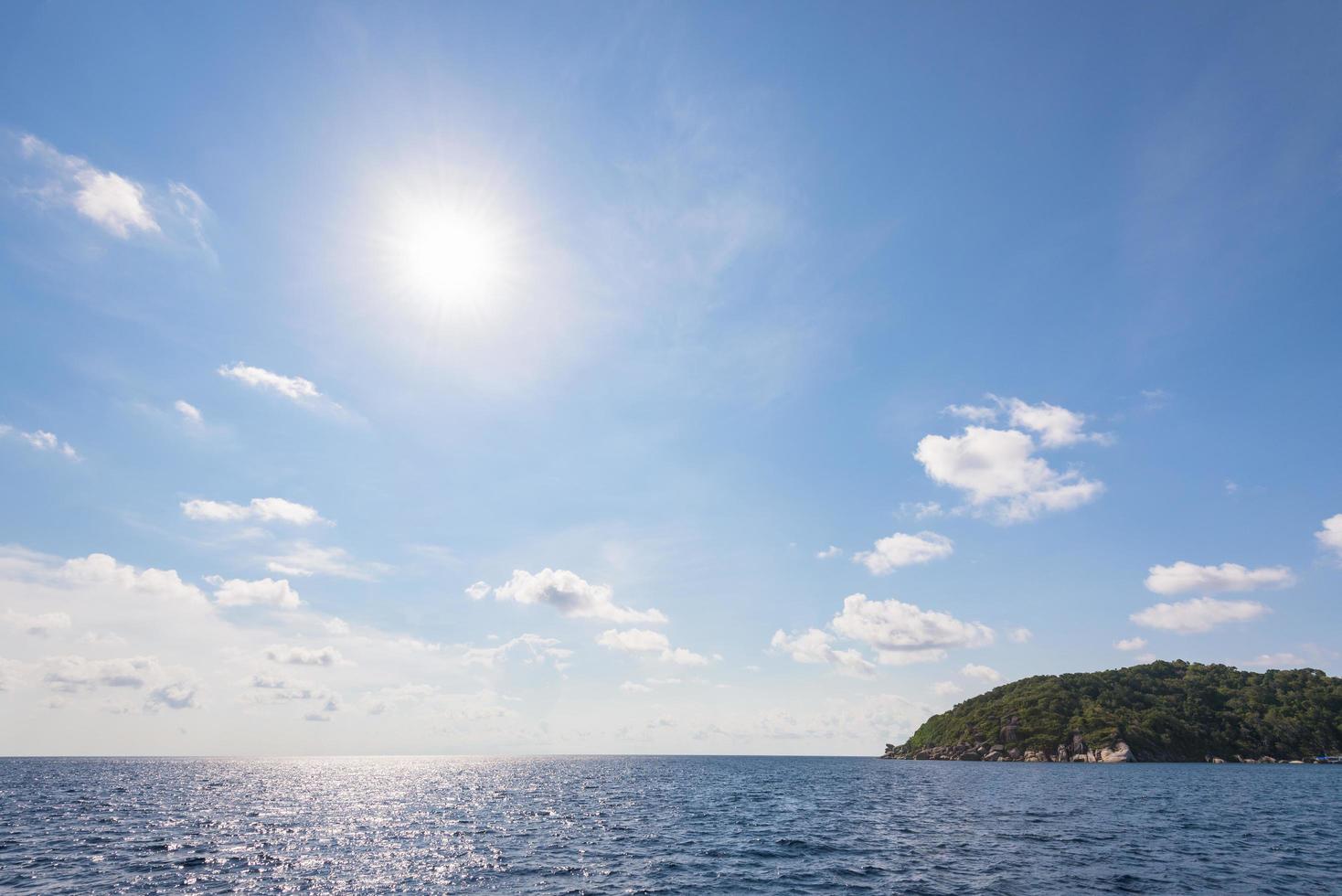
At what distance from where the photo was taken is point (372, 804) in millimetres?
86875

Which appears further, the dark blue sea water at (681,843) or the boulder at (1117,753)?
the boulder at (1117,753)

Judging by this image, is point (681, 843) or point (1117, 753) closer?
point (681, 843)

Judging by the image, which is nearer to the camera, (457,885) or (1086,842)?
(457,885)

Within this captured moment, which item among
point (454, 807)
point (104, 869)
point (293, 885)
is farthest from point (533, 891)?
point (454, 807)

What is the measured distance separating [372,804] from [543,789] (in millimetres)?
35889

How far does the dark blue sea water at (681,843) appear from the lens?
120 ft

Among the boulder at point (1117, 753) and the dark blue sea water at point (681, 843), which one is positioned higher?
the dark blue sea water at point (681, 843)

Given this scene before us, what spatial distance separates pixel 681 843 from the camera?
50.8 metres

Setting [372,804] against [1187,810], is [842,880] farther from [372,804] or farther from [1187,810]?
[372,804]

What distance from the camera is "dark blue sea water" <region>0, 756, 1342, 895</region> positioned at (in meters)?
36.7

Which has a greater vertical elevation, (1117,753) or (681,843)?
(681,843)

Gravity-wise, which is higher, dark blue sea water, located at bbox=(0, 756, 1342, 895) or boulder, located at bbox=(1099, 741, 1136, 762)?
dark blue sea water, located at bbox=(0, 756, 1342, 895)

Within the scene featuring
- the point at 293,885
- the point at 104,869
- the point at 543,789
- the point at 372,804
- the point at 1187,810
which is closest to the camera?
the point at 293,885

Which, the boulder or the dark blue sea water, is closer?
the dark blue sea water
